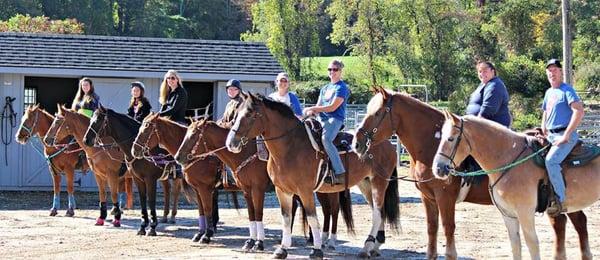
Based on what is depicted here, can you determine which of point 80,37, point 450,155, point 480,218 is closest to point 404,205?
point 480,218

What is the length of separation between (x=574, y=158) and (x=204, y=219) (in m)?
5.67

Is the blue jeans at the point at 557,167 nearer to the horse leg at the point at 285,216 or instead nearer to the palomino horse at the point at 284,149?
the palomino horse at the point at 284,149

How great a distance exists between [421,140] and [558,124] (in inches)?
57.4

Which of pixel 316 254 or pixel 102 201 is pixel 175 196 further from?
pixel 316 254

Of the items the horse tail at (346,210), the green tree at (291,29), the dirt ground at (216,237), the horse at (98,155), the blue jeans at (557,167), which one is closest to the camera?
the blue jeans at (557,167)

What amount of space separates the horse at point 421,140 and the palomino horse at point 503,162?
0.86 metres

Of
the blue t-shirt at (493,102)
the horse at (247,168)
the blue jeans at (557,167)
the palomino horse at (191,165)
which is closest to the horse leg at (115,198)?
the palomino horse at (191,165)

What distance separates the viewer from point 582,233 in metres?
11.0

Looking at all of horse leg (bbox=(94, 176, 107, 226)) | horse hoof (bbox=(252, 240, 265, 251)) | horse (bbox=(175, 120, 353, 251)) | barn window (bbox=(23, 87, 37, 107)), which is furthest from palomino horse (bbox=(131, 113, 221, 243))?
barn window (bbox=(23, 87, 37, 107))

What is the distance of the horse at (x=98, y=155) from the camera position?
15.8 metres

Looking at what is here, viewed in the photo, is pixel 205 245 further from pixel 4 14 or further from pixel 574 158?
pixel 4 14

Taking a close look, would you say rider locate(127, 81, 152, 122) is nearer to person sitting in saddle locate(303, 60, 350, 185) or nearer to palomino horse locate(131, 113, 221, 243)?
palomino horse locate(131, 113, 221, 243)

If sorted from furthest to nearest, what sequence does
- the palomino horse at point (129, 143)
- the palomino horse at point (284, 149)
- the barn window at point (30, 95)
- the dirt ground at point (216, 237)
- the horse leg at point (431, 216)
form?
the barn window at point (30, 95)
the palomino horse at point (129, 143)
the dirt ground at point (216, 237)
the palomino horse at point (284, 149)
the horse leg at point (431, 216)

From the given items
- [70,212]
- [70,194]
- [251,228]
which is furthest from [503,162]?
[70,194]
